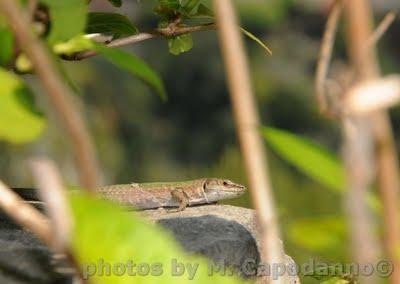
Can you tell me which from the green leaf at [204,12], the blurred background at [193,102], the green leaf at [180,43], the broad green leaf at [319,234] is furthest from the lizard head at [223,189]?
the blurred background at [193,102]

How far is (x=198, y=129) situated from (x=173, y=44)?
14.2ft

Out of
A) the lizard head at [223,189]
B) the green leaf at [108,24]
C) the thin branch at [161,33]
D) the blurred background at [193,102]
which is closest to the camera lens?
the green leaf at [108,24]

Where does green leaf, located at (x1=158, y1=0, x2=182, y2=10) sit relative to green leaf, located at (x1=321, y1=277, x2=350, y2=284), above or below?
above

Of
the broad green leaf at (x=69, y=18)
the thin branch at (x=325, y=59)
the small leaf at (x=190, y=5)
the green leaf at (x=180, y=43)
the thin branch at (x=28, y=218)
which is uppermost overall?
the green leaf at (x=180, y=43)

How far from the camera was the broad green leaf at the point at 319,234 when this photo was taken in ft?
1.18

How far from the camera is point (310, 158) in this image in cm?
33

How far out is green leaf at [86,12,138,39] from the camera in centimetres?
62

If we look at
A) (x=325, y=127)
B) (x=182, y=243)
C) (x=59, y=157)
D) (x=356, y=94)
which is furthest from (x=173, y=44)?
(x=325, y=127)

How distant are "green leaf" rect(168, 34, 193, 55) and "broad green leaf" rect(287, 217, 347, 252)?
1.55ft

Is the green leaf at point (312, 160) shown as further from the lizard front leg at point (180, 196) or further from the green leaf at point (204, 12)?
the lizard front leg at point (180, 196)

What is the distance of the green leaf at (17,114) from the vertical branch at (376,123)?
0.46 feet

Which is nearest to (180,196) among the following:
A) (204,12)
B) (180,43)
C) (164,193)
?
(164,193)

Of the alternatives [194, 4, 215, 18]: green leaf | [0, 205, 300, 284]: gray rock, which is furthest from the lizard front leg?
[194, 4, 215, 18]: green leaf

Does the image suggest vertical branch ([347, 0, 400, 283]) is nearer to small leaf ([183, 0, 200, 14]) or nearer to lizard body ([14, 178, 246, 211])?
small leaf ([183, 0, 200, 14])
